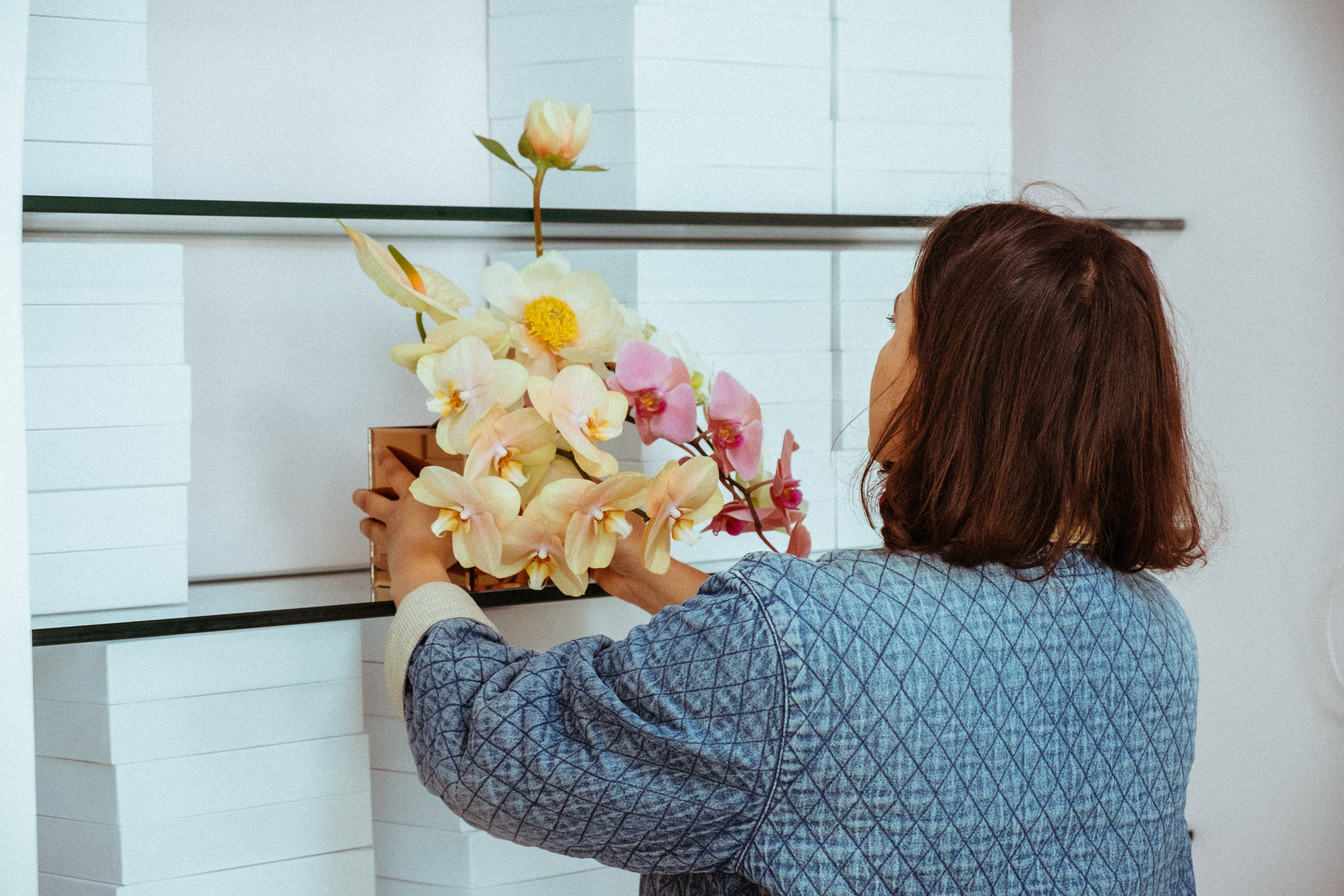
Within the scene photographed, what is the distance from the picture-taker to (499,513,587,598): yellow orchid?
2.37ft

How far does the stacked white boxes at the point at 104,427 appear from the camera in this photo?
0.72 metres

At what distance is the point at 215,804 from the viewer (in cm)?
76

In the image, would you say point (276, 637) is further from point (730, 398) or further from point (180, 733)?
point (730, 398)

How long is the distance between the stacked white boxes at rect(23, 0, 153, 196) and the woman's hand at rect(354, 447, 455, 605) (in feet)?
0.79

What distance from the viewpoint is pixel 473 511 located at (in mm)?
701

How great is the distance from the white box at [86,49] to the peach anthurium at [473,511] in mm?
353

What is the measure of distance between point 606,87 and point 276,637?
47 cm

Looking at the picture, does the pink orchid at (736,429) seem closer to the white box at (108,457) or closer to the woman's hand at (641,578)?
the woman's hand at (641,578)

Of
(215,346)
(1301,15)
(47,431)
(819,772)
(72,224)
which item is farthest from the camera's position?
(1301,15)

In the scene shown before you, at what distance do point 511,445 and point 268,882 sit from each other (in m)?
0.34

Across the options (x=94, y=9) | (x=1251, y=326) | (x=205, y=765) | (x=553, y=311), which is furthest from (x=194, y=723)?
(x=1251, y=326)

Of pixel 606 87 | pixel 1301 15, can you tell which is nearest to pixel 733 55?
pixel 606 87

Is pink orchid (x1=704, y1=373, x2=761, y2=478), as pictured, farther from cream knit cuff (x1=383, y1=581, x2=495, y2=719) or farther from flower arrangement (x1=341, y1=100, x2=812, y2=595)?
cream knit cuff (x1=383, y1=581, x2=495, y2=719)

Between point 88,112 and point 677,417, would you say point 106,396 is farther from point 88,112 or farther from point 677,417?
point 677,417
